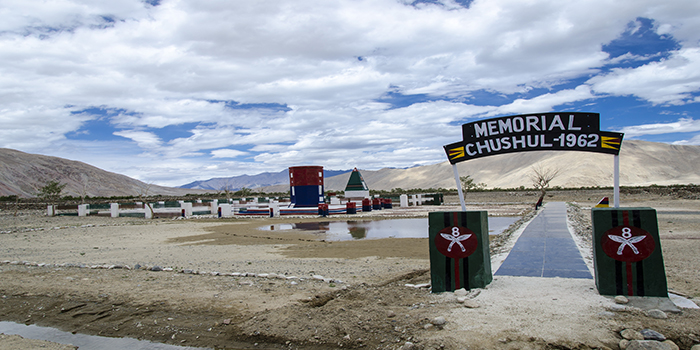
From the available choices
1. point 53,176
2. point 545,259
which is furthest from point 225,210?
point 53,176

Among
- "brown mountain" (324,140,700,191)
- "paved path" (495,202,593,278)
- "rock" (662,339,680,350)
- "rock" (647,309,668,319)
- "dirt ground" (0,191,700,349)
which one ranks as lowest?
"dirt ground" (0,191,700,349)

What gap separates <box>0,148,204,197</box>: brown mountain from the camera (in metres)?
116

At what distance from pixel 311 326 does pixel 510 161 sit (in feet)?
524

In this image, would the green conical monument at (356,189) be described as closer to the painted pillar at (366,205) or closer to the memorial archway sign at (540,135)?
the painted pillar at (366,205)

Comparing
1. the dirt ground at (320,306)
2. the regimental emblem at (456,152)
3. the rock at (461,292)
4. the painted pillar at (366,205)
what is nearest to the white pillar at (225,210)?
the painted pillar at (366,205)

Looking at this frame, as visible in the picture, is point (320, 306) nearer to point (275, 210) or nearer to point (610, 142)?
point (610, 142)

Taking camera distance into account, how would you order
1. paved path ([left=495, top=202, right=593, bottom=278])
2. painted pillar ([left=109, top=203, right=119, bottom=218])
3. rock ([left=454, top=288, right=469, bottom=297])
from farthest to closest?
painted pillar ([left=109, top=203, right=119, bottom=218]), paved path ([left=495, top=202, right=593, bottom=278]), rock ([left=454, top=288, right=469, bottom=297])

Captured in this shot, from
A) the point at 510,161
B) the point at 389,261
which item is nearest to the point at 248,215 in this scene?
the point at 389,261

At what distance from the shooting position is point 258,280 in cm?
796

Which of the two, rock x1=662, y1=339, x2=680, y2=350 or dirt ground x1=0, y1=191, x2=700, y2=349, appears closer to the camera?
rock x1=662, y1=339, x2=680, y2=350

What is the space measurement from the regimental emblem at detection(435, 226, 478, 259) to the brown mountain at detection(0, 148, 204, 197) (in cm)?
12326

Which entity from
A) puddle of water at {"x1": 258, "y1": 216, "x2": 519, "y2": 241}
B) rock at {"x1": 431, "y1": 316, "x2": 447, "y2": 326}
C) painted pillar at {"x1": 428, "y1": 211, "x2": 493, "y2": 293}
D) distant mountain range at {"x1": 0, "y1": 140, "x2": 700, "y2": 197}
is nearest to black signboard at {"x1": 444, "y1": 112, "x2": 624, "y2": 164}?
painted pillar at {"x1": 428, "y1": 211, "x2": 493, "y2": 293}

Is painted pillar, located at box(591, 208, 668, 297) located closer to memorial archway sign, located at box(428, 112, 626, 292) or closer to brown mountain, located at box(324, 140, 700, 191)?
memorial archway sign, located at box(428, 112, 626, 292)

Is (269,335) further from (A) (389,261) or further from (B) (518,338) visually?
(A) (389,261)
